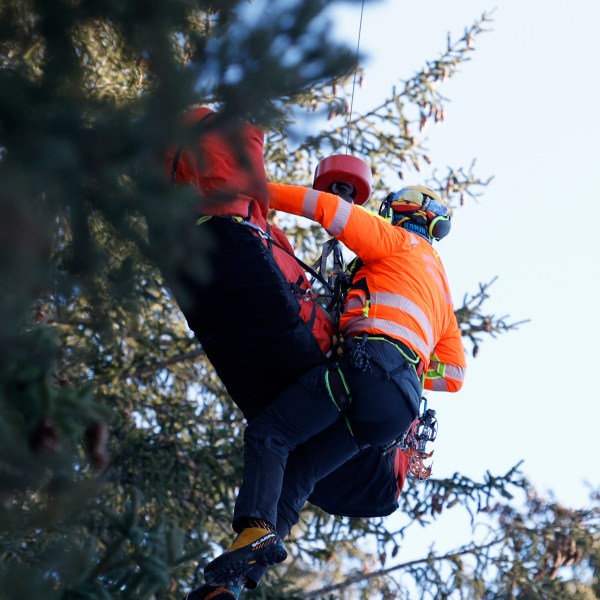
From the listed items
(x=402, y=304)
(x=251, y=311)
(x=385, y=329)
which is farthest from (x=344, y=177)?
(x=251, y=311)

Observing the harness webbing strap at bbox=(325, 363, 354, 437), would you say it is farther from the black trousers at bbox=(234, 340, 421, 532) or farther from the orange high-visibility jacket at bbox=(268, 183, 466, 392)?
the orange high-visibility jacket at bbox=(268, 183, 466, 392)

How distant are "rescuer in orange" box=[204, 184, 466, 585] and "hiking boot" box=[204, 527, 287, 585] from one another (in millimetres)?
61

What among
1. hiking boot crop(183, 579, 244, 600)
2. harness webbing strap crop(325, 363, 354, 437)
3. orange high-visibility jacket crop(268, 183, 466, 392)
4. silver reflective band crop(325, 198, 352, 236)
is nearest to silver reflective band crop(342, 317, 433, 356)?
orange high-visibility jacket crop(268, 183, 466, 392)

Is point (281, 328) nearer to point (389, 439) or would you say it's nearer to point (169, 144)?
point (389, 439)

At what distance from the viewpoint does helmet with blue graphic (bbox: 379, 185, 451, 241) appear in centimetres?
682

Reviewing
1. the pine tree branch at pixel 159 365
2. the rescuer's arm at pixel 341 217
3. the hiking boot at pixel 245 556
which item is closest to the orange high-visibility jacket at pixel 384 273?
the rescuer's arm at pixel 341 217

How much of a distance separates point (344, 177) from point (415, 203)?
0.44 metres

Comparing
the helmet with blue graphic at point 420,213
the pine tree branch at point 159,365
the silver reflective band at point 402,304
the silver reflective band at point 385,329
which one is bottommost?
the silver reflective band at point 385,329

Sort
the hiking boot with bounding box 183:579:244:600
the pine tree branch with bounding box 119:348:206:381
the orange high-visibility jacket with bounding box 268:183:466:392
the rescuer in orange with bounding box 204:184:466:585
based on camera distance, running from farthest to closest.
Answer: the pine tree branch with bounding box 119:348:206:381 < the orange high-visibility jacket with bounding box 268:183:466:392 < the rescuer in orange with bounding box 204:184:466:585 < the hiking boot with bounding box 183:579:244:600

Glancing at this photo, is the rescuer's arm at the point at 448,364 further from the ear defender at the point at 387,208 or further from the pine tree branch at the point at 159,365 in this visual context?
the pine tree branch at the point at 159,365

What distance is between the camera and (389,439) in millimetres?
6184

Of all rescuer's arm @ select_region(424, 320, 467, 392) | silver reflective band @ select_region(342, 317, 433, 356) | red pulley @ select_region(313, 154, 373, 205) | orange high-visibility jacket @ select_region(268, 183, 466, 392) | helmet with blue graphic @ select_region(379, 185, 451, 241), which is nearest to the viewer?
orange high-visibility jacket @ select_region(268, 183, 466, 392)

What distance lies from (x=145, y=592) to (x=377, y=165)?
8.12 meters

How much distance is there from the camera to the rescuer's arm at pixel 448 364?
276 inches
